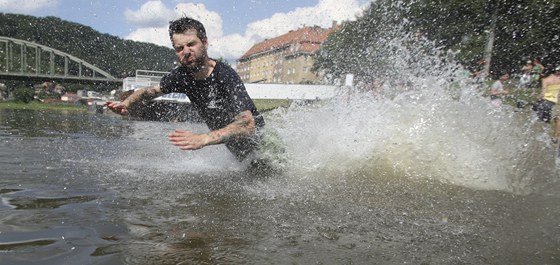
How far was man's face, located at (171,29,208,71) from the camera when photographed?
15.3 feet

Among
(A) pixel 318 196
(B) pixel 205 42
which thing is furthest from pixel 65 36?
(A) pixel 318 196

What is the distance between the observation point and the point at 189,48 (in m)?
4.68

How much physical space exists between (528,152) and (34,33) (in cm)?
14477

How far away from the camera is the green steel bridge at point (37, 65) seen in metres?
88.9

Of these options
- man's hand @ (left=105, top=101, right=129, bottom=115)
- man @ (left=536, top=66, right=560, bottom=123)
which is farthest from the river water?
man @ (left=536, top=66, right=560, bottom=123)

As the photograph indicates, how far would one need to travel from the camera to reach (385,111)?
6.29 metres

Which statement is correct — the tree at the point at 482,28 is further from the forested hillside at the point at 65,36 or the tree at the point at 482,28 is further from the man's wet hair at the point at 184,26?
the forested hillside at the point at 65,36

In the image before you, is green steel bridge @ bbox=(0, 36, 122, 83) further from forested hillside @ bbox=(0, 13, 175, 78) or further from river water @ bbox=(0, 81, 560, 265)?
river water @ bbox=(0, 81, 560, 265)

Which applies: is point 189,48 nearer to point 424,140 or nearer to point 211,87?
point 211,87

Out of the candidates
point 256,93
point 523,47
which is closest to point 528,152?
point 523,47

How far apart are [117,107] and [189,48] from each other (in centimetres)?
137

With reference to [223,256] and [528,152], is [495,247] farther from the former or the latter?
[528,152]

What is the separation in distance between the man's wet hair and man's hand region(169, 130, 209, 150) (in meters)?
1.33

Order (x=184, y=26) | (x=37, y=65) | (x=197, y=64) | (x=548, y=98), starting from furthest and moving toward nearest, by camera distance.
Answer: (x=37, y=65) < (x=548, y=98) < (x=197, y=64) < (x=184, y=26)
